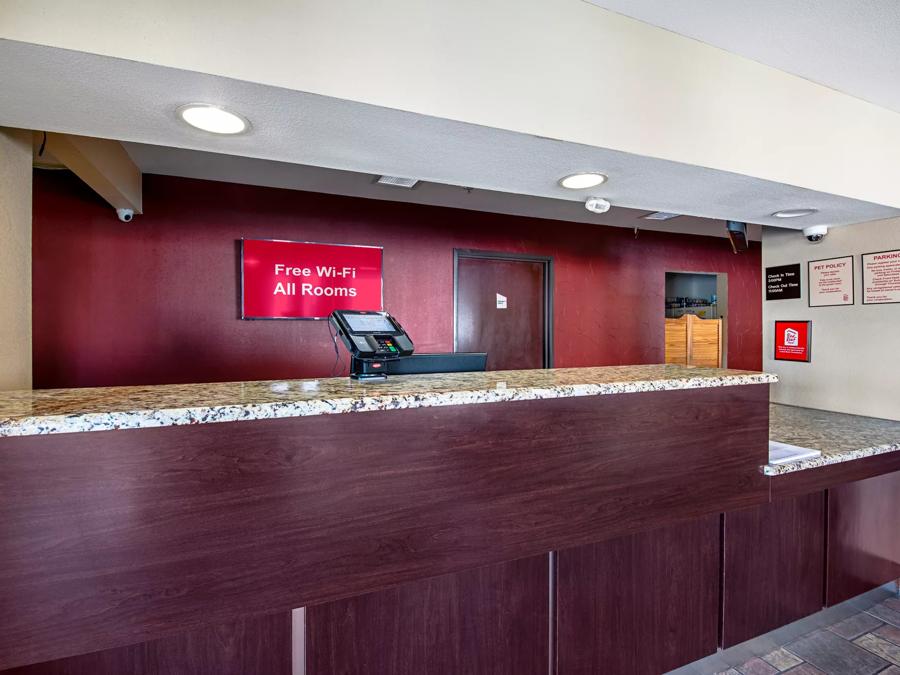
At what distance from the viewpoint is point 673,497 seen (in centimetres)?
164

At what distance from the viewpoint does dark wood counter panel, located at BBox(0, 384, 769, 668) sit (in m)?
0.98

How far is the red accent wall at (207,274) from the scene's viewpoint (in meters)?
3.15

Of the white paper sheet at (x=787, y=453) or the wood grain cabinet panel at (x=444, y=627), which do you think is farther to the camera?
the white paper sheet at (x=787, y=453)

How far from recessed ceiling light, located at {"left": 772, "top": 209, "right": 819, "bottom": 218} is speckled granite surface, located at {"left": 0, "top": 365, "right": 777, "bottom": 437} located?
3.88ft

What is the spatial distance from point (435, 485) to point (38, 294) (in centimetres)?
321

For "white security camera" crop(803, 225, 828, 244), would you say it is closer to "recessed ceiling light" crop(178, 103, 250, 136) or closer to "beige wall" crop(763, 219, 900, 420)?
"beige wall" crop(763, 219, 900, 420)

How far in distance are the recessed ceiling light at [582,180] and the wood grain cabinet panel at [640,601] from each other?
4.35 ft

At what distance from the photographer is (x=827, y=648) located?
6.68 ft

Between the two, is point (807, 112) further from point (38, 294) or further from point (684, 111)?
point (38, 294)

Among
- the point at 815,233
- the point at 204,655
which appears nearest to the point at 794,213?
the point at 815,233

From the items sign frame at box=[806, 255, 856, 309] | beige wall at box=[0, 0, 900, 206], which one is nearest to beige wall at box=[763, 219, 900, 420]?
sign frame at box=[806, 255, 856, 309]

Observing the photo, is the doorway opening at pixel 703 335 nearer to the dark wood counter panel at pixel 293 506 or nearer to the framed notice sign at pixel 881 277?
the framed notice sign at pixel 881 277

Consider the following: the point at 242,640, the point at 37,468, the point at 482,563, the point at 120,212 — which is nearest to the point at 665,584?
the point at 482,563

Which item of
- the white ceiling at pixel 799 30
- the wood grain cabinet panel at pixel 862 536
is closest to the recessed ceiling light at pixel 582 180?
the white ceiling at pixel 799 30
